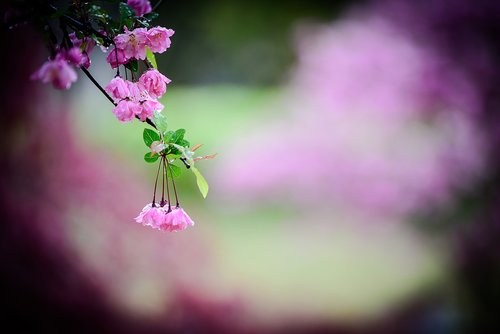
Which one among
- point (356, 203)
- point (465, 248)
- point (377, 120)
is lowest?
point (465, 248)

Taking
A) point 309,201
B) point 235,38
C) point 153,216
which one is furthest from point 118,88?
point 235,38

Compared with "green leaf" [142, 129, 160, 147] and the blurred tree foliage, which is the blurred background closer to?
"green leaf" [142, 129, 160, 147]

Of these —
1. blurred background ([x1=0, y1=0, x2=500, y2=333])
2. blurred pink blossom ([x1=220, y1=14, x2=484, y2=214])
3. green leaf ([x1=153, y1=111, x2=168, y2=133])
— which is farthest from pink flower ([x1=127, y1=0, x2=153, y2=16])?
blurred pink blossom ([x1=220, y1=14, x2=484, y2=214])

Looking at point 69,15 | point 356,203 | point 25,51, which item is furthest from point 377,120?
point 69,15

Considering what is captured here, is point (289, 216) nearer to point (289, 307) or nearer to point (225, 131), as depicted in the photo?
point (289, 307)

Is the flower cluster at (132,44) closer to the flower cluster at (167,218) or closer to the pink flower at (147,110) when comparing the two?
the pink flower at (147,110)

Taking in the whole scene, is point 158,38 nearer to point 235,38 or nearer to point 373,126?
point 373,126
